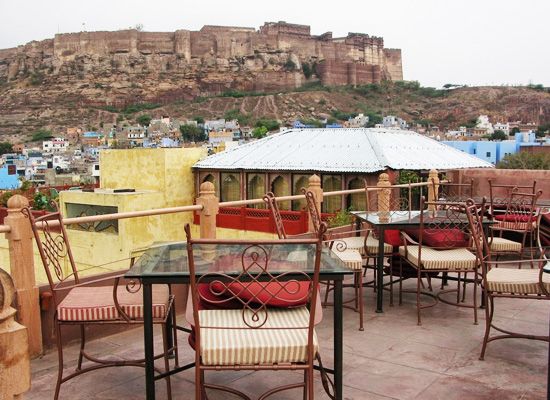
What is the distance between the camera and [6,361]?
1.51 metres

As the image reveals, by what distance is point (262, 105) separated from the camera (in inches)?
3349

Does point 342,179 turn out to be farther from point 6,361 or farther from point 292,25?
point 292,25

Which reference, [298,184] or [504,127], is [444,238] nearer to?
[298,184]

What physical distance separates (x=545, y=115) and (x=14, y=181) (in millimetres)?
75325

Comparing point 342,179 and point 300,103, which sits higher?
point 300,103

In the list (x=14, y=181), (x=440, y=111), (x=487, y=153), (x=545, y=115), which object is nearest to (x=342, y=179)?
(x=14, y=181)

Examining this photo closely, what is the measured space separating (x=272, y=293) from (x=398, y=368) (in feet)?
3.91

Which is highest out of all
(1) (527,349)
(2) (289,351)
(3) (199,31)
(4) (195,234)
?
(3) (199,31)

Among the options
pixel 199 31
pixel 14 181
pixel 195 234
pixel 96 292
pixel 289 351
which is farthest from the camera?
pixel 199 31

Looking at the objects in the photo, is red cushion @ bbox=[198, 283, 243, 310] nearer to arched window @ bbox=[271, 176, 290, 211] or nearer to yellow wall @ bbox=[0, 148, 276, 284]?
yellow wall @ bbox=[0, 148, 276, 284]

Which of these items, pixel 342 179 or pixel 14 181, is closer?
pixel 342 179

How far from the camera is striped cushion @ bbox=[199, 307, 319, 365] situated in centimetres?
216

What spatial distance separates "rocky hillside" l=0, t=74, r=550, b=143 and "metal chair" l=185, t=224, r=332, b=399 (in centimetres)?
7973

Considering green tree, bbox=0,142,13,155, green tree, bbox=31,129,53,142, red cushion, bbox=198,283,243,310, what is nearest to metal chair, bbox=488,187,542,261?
red cushion, bbox=198,283,243,310
